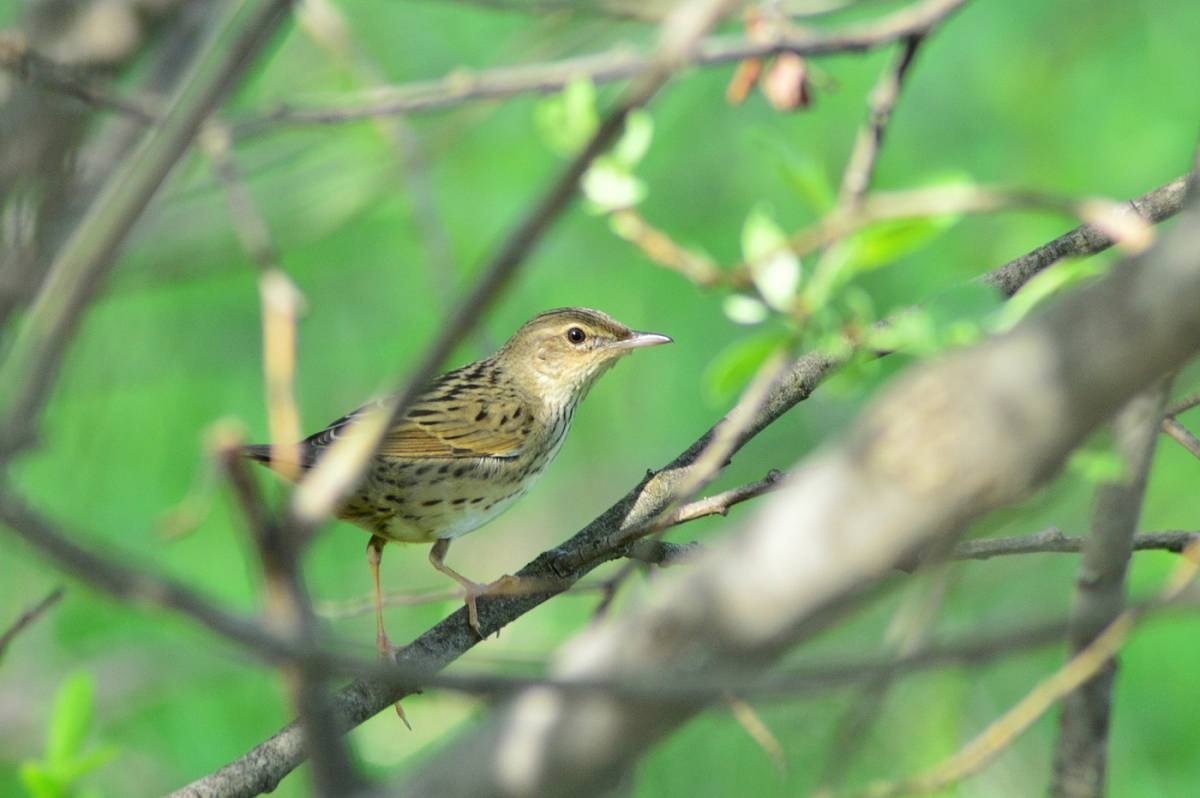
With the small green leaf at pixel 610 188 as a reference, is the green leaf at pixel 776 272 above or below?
below

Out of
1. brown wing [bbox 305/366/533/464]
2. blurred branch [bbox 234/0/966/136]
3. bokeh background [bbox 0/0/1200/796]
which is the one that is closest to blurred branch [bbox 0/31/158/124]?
blurred branch [bbox 234/0/966/136]

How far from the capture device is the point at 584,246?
27.6ft

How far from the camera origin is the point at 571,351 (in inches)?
248

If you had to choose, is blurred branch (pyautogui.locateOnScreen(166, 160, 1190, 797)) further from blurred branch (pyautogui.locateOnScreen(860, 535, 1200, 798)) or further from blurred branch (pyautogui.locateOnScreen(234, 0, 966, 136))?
blurred branch (pyautogui.locateOnScreen(860, 535, 1200, 798))

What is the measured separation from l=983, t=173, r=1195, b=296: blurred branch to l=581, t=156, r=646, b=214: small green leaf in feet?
4.50

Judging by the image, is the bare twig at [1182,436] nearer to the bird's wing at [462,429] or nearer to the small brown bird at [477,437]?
the small brown bird at [477,437]

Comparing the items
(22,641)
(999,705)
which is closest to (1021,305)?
(999,705)

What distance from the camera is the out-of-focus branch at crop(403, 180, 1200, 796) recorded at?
4.74ft

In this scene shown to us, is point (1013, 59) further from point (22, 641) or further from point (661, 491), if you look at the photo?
point (22, 641)

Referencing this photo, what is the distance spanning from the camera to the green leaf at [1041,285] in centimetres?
227

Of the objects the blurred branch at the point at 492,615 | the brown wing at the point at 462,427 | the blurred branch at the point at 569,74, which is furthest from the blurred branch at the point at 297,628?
the brown wing at the point at 462,427

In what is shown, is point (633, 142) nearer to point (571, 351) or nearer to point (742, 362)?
point (742, 362)

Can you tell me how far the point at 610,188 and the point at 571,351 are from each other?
3.79m

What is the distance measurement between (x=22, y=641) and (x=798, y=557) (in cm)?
690
